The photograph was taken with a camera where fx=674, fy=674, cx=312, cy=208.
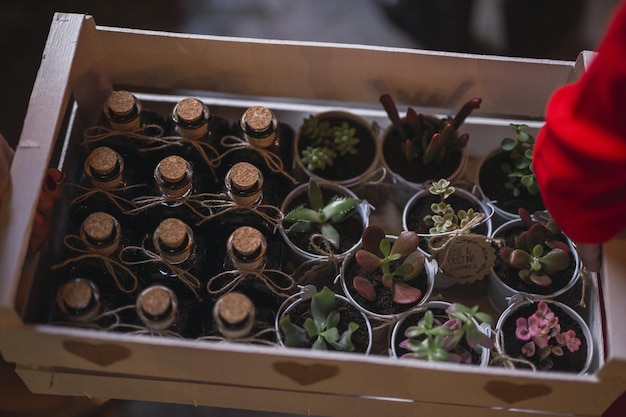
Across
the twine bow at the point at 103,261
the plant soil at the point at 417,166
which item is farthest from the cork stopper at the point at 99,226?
the plant soil at the point at 417,166

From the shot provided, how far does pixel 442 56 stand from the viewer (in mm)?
1009

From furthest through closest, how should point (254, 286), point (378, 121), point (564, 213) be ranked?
point (378, 121), point (254, 286), point (564, 213)

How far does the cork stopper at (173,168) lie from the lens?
2.98 ft

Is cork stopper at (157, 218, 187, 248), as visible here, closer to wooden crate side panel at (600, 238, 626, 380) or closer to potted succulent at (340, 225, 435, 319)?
potted succulent at (340, 225, 435, 319)

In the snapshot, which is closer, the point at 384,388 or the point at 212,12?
the point at 384,388

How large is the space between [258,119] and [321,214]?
0.16 meters

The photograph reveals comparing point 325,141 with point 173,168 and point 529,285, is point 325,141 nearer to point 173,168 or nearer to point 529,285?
point 173,168

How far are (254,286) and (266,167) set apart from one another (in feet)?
0.63

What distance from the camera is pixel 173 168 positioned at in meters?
0.91

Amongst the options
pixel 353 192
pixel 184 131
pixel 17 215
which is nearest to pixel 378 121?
pixel 353 192

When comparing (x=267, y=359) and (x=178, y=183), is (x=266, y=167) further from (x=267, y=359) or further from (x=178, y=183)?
(x=267, y=359)

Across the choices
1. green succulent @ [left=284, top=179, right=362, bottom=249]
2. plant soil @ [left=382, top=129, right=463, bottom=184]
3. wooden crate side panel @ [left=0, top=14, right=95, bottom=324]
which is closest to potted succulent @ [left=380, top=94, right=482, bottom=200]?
plant soil @ [left=382, top=129, right=463, bottom=184]

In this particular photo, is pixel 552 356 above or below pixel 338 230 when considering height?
below

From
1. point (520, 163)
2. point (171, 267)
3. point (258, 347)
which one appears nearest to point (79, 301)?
point (171, 267)
